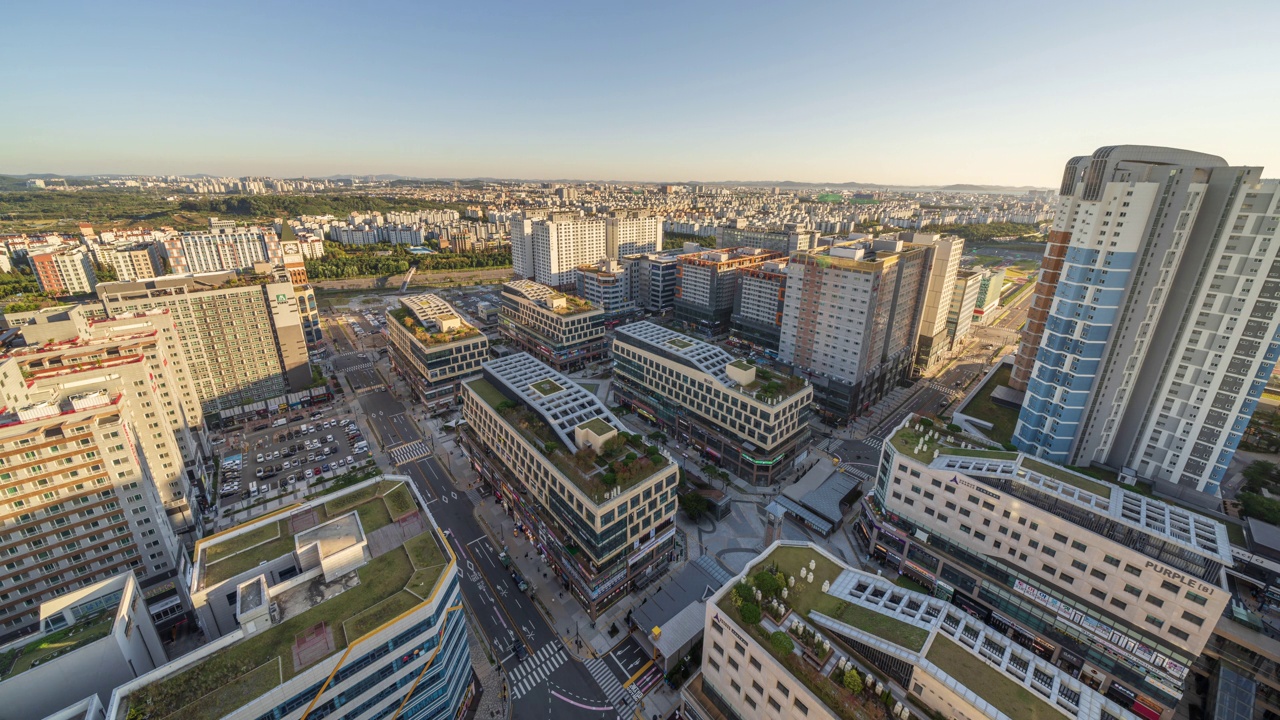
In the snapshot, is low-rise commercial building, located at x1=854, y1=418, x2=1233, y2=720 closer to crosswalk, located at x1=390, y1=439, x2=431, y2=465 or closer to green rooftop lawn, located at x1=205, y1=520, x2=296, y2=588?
green rooftop lawn, located at x1=205, y1=520, x2=296, y2=588

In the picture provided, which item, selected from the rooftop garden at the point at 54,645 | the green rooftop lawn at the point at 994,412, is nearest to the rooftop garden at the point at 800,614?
the rooftop garden at the point at 54,645

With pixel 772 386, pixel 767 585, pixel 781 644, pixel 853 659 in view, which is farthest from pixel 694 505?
pixel 853 659

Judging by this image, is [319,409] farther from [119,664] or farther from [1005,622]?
[1005,622]

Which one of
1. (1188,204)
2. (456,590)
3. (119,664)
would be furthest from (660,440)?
(1188,204)

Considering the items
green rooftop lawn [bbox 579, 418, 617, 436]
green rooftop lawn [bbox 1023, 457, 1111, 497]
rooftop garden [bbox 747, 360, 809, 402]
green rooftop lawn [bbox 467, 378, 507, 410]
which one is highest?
green rooftop lawn [bbox 1023, 457, 1111, 497]

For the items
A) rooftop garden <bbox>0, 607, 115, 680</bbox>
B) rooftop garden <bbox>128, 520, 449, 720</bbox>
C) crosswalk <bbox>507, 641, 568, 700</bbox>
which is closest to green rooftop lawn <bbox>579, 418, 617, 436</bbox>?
rooftop garden <bbox>128, 520, 449, 720</bbox>
